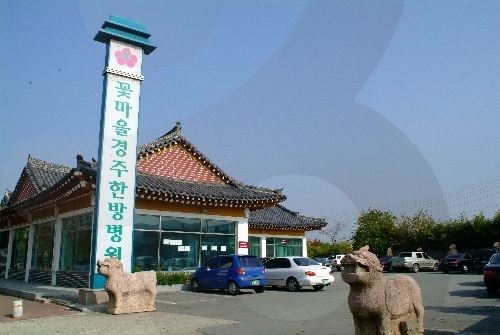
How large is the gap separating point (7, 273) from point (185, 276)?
49.8ft

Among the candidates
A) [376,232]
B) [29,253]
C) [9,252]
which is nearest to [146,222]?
[29,253]

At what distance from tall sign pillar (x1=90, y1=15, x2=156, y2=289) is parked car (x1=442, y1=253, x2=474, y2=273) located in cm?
2390

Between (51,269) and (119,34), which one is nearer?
(119,34)

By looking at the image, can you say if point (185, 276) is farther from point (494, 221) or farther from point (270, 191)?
point (494, 221)

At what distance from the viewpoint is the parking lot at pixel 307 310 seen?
9180 mm

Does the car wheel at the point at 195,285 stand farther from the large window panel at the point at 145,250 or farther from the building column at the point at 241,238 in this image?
the building column at the point at 241,238

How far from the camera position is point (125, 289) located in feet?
38.6

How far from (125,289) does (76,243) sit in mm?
8427

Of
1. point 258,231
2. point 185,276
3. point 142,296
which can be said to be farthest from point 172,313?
point 258,231

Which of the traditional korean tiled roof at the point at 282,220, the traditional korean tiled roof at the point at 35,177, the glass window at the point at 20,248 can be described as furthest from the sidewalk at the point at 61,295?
the traditional korean tiled roof at the point at 282,220

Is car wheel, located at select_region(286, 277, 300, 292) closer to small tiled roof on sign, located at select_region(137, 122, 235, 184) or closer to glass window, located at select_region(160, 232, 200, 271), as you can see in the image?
glass window, located at select_region(160, 232, 200, 271)

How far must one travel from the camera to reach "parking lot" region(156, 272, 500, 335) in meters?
9.18

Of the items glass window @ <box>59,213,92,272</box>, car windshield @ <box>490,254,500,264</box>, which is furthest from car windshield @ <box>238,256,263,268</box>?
car windshield @ <box>490,254,500,264</box>

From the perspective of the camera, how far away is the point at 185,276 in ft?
62.0
